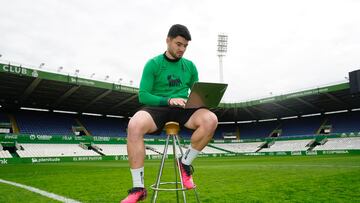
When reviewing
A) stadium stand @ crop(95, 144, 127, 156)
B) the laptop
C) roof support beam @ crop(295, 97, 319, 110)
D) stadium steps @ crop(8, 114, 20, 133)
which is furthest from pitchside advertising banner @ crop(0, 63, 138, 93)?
the laptop

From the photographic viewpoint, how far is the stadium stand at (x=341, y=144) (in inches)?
1318

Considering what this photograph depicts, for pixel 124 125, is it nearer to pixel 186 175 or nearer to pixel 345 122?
pixel 345 122

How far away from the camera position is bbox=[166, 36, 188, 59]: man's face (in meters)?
3.30

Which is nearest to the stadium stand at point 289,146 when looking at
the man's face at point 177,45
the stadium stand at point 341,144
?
the stadium stand at point 341,144

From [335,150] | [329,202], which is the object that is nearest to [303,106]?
[335,150]

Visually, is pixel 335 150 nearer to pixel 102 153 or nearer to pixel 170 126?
pixel 102 153

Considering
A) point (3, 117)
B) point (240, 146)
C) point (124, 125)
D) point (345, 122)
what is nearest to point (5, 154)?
point (3, 117)

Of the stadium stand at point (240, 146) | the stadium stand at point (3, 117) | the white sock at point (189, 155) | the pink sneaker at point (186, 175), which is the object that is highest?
the stadium stand at point (3, 117)

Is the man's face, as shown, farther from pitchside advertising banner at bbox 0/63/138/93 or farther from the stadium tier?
the stadium tier

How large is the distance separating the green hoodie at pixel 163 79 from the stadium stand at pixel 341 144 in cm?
3465

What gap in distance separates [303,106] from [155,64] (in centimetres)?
4072

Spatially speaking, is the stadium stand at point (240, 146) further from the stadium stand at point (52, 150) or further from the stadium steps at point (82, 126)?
the stadium stand at point (52, 150)

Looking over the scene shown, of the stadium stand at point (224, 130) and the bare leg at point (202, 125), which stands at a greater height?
the stadium stand at point (224, 130)

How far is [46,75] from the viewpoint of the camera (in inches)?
1045
